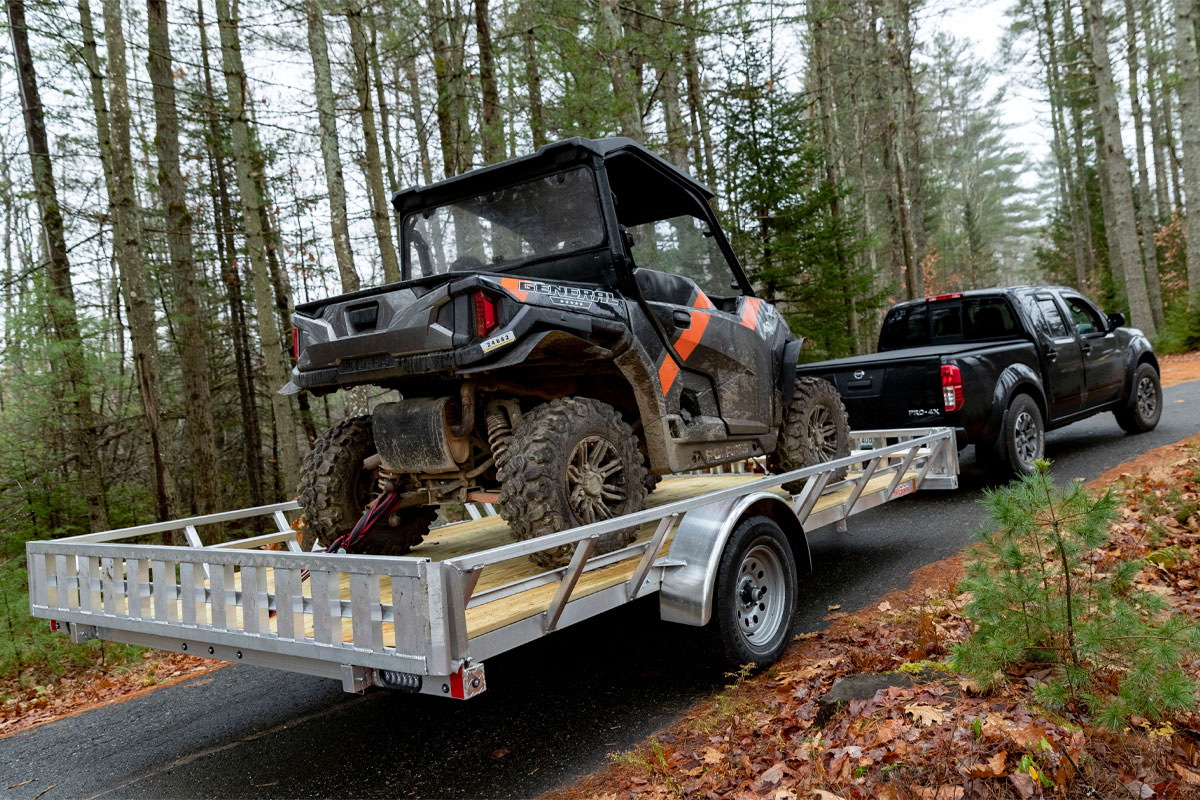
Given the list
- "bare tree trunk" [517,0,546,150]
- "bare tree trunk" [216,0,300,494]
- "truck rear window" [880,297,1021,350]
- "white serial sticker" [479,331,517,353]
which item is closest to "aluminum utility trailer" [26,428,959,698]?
"white serial sticker" [479,331,517,353]

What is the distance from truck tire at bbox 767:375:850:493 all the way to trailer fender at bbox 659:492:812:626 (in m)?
1.85

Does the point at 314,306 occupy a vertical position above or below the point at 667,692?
above

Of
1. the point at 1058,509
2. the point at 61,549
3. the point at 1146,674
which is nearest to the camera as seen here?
the point at 1146,674

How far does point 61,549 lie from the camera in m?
3.82

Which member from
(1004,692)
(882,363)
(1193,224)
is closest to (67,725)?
(1004,692)

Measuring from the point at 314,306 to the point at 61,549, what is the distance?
170 centimetres

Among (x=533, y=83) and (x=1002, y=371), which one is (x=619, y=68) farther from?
(x=1002, y=371)

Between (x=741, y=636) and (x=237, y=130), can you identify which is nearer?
(x=741, y=636)

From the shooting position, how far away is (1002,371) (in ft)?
24.9

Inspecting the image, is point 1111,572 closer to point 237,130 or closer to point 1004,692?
point 1004,692

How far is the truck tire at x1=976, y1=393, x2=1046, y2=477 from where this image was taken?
292 inches

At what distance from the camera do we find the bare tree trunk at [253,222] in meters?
10.2

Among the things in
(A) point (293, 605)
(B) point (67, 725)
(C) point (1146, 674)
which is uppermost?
(A) point (293, 605)

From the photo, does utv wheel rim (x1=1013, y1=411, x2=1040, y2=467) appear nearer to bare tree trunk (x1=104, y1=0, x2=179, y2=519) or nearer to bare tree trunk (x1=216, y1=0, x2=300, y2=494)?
bare tree trunk (x1=216, y1=0, x2=300, y2=494)
